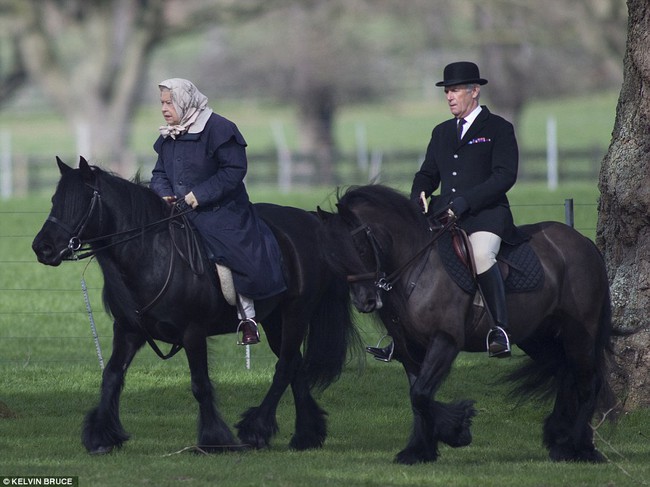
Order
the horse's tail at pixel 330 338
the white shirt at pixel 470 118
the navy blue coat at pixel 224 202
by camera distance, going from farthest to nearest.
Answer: the horse's tail at pixel 330 338, the navy blue coat at pixel 224 202, the white shirt at pixel 470 118

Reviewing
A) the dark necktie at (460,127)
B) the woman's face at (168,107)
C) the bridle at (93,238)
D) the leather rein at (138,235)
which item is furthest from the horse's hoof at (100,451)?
the dark necktie at (460,127)

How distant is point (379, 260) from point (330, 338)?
4.98 feet

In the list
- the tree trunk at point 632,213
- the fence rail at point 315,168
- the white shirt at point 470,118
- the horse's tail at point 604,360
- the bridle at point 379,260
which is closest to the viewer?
the bridle at point 379,260

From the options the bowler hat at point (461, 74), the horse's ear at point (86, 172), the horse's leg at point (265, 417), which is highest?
the bowler hat at point (461, 74)

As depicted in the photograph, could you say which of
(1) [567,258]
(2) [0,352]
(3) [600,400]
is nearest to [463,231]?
(1) [567,258]

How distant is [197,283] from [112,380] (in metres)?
0.86

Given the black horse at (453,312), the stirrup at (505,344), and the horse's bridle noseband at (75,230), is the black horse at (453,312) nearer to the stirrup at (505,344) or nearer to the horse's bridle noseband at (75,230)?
the stirrup at (505,344)

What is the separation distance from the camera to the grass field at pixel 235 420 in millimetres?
7590

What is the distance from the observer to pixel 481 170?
8195 millimetres

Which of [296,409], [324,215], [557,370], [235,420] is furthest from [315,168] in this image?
[324,215]

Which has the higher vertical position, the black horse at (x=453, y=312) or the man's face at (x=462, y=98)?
the man's face at (x=462, y=98)

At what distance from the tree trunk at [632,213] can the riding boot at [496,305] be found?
6.97 ft

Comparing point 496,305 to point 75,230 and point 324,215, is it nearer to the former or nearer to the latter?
point 324,215

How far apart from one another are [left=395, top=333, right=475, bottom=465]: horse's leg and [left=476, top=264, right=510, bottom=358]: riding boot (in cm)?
29
